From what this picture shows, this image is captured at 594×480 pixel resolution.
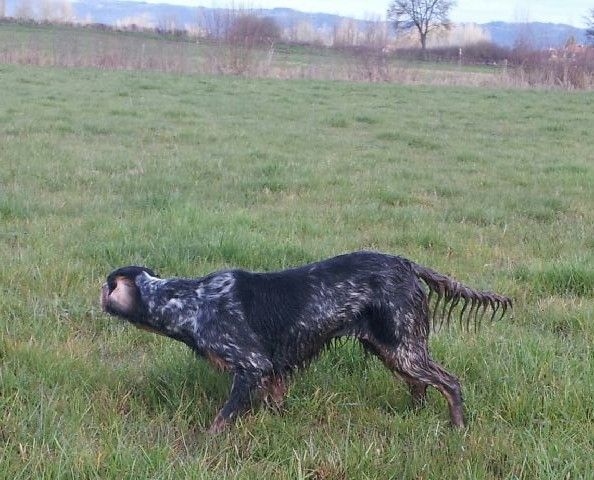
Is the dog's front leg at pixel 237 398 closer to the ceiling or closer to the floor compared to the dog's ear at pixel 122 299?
closer to the floor

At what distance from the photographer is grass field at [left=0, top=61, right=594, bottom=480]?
318 centimetres

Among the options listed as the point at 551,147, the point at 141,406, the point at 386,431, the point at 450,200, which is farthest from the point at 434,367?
the point at 551,147

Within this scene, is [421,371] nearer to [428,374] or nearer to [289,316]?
[428,374]

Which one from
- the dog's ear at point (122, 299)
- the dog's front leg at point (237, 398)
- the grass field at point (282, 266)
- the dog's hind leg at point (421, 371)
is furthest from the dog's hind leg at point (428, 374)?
the dog's ear at point (122, 299)

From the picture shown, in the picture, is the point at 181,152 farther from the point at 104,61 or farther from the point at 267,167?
the point at 104,61

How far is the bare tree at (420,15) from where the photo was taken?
7825 centimetres

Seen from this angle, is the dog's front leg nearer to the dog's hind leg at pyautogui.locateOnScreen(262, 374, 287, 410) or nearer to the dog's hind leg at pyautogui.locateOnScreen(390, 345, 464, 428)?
the dog's hind leg at pyautogui.locateOnScreen(262, 374, 287, 410)

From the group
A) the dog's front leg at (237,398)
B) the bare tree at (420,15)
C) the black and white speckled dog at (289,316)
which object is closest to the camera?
the dog's front leg at (237,398)

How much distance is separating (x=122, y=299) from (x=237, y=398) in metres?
0.75

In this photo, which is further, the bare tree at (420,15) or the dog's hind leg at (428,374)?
the bare tree at (420,15)

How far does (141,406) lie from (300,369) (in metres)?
0.81

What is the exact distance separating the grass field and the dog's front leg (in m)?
0.06

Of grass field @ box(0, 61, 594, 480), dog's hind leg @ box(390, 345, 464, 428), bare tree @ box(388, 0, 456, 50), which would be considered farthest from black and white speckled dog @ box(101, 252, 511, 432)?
bare tree @ box(388, 0, 456, 50)

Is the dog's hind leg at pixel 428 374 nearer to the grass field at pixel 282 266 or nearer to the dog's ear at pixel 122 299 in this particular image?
the grass field at pixel 282 266
